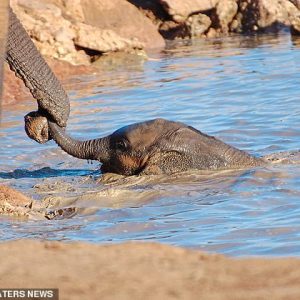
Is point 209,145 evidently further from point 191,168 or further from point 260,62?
point 260,62

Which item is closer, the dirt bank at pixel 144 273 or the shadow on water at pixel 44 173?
the dirt bank at pixel 144 273

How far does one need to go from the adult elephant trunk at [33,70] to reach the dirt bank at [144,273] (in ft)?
13.2

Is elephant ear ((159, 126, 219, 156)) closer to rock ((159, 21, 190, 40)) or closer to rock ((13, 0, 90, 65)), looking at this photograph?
rock ((13, 0, 90, 65))

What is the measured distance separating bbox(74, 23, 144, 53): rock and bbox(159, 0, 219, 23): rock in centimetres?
562

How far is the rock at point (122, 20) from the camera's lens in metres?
23.7

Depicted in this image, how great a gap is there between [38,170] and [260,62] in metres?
8.91

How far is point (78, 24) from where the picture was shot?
2019 centimetres

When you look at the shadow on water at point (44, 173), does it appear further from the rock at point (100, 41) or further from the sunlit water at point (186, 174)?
the rock at point (100, 41)

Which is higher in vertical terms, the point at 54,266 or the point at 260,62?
the point at 54,266

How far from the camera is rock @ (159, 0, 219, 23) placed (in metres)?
25.8

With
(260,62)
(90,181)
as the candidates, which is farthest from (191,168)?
(260,62)

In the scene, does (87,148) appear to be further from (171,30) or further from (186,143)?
(171,30)

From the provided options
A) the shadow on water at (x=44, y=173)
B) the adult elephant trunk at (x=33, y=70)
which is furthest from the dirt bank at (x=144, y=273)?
the shadow on water at (x=44, y=173)

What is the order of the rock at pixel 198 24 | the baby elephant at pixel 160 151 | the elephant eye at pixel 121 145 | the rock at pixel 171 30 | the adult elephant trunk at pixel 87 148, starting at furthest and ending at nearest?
the rock at pixel 171 30
the rock at pixel 198 24
the adult elephant trunk at pixel 87 148
the elephant eye at pixel 121 145
the baby elephant at pixel 160 151
